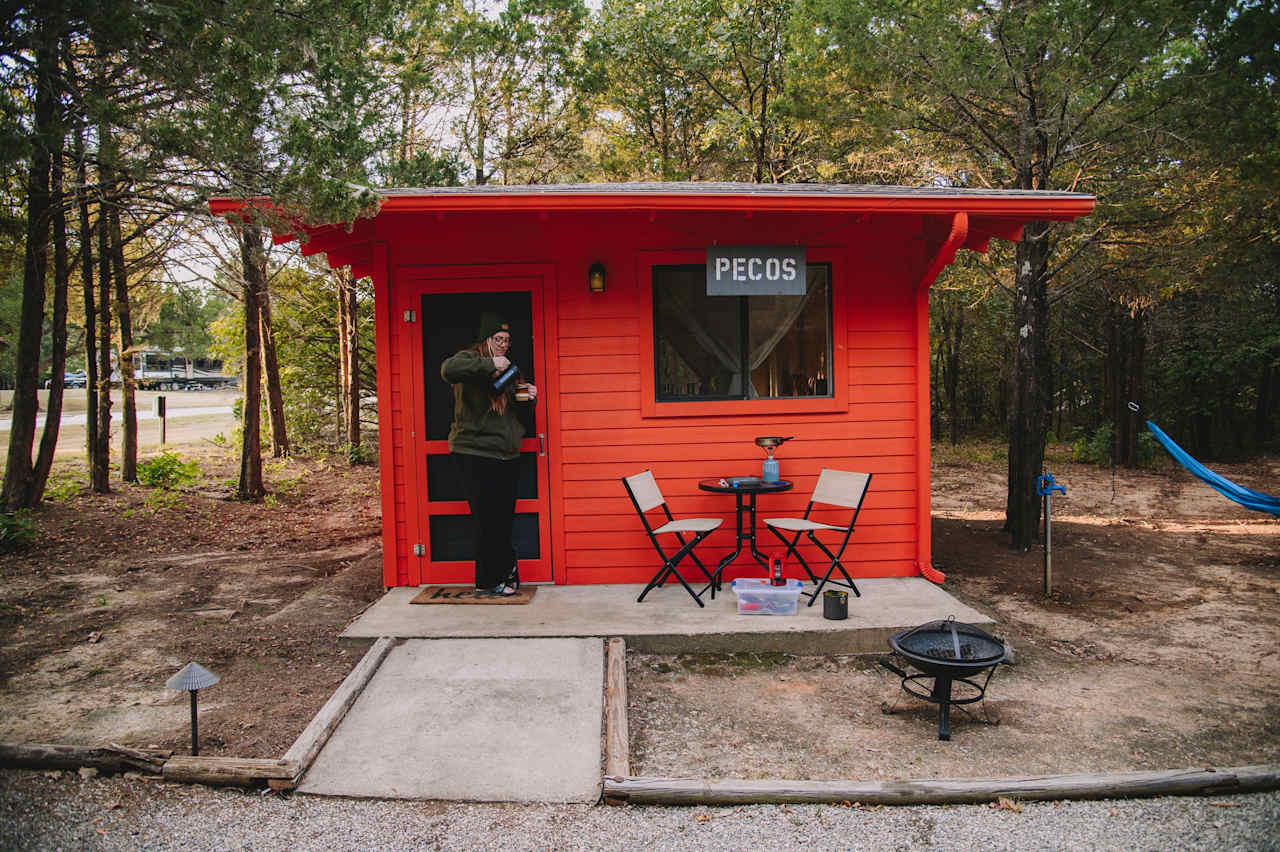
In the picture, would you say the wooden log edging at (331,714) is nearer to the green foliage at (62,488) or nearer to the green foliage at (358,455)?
the green foliage at (62,488)

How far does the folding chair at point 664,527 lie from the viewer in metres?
4.80

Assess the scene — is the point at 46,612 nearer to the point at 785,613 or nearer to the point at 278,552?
the point at 278,552

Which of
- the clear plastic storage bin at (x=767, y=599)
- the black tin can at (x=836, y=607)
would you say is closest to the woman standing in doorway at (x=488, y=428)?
the clear plastic storage bin at (x=767, y=599)

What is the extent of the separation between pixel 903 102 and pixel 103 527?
27.4ft

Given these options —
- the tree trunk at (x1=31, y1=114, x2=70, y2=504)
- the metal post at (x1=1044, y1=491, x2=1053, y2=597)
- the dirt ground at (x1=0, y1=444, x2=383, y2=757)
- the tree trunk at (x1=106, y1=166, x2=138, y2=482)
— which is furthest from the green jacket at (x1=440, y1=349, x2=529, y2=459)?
the tree trunk at (x1=106, y1=166, x2=138, y2=482)

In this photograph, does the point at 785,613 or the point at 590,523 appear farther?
the point at 590,523

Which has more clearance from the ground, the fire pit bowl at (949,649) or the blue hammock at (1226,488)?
the blue hammock at (1226,488)

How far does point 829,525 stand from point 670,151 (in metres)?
12.8

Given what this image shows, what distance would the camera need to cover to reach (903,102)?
7070 mm

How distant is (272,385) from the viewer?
1205 centimetres

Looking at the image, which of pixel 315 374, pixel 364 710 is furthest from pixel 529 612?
pixel 315 374

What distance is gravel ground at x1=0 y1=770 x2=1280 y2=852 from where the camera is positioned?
2.61 metres

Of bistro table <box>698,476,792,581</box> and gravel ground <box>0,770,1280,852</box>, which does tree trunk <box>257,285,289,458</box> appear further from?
gravel ground <box>0,770,1280,852</box>

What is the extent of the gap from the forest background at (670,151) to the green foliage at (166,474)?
0.84 ft
